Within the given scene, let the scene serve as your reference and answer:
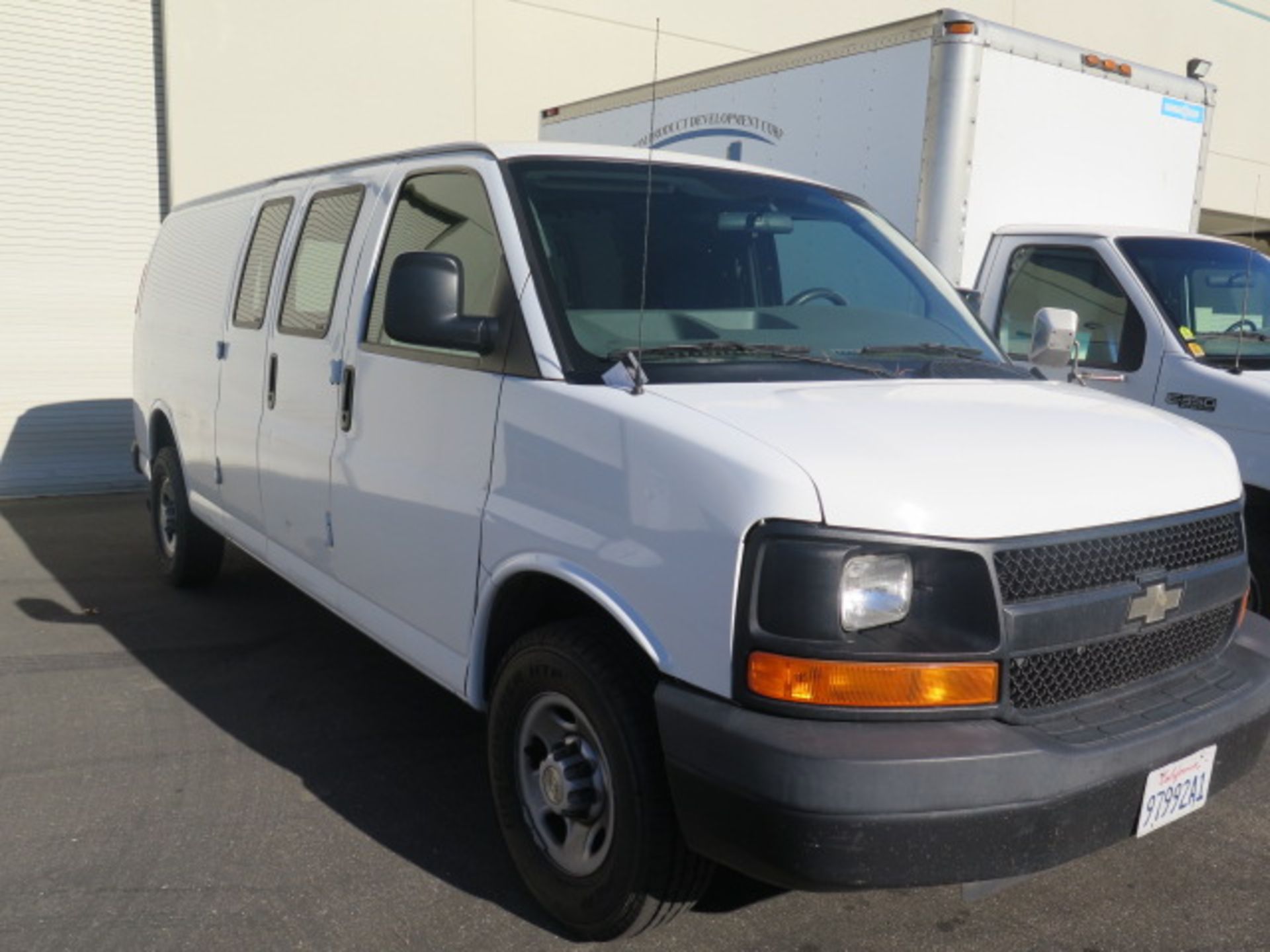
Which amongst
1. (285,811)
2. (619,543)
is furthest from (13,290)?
(619,543)

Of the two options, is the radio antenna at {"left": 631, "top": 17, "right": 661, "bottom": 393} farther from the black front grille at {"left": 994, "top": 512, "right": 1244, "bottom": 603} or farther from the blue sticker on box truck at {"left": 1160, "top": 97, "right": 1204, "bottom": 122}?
the blue sticker on box truck at {"left": 1160, "top": 97, "right": 1204, "bottom": 122}

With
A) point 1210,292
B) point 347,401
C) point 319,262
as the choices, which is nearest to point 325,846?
point 347,401

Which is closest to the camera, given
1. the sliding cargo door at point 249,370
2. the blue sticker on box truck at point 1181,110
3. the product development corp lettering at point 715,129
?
the sliding cargo door at point 249,370

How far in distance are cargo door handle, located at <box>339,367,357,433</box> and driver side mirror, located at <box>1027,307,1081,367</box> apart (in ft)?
8.00

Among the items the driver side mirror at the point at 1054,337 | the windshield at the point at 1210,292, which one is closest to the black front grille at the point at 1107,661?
the driver side mirror at the point at 1054,337

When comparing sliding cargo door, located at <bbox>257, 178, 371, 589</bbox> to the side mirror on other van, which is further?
sliding cargo door, located at <bbox>257, 178, 371, 589</bbox>

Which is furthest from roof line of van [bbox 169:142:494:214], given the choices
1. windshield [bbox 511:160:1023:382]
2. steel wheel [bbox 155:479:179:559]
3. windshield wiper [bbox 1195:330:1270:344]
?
windshield wiper [bbox 1195:330:1270:344]

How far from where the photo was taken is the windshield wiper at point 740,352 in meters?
3.23

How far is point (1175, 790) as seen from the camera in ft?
9.18

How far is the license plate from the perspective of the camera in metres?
2.72

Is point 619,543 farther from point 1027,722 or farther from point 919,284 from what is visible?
point 919,284

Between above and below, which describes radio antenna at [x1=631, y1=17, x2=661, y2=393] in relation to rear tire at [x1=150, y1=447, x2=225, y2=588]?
above

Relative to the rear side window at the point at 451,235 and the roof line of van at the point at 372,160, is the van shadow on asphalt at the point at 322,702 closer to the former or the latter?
the rear side window at the point at 451,235

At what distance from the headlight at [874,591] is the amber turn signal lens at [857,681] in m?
0.09
